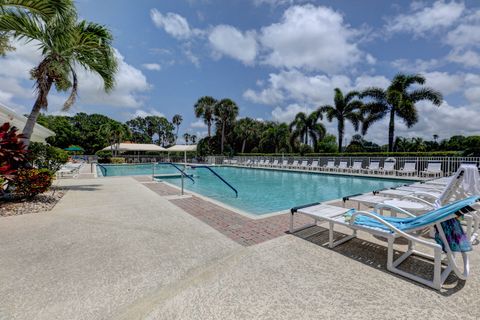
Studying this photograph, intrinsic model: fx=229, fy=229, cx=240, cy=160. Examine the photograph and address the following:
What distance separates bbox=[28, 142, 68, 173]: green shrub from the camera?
670 centimetres

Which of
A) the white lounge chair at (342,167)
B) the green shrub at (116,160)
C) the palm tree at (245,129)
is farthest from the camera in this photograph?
the palm tree at (245,129)

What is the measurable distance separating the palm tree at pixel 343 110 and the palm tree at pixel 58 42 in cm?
2052

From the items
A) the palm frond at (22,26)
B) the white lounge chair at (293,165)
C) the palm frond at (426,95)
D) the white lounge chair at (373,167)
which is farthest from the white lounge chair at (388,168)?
the palm frond at (22,26)

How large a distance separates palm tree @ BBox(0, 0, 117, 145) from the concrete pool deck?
4849 mm

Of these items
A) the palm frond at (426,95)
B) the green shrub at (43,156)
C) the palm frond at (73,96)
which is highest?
the palm frond at (426,95)

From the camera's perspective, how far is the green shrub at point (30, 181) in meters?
5.63

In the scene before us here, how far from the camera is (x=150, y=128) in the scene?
59281 mm

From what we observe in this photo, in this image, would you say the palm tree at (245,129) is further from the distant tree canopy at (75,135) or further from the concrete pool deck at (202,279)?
the concrete pool deck at (202,279)

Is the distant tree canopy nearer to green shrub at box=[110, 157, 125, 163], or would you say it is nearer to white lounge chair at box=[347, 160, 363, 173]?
green shrub at box=[110, 157, 125, 163]

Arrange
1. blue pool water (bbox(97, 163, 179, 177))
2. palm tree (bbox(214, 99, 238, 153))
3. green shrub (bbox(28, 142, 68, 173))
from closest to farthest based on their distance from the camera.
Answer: green shrub (bbox(28, 142, 68, 173))
blue pool water (bbox(97, 163, 179, 177))
palm tree (bbox(214, 99, 238, 153))

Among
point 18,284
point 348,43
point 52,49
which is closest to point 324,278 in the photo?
point 18,284

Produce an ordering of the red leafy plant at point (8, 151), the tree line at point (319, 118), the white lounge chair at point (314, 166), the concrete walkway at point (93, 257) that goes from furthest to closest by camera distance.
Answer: the white lounge chair at point (314, 166) → the tree line at point (319, 118) → the red leafy plant at point (8, 151) → the concrete walkway at point (93, 257)

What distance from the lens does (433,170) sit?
40.8 ft

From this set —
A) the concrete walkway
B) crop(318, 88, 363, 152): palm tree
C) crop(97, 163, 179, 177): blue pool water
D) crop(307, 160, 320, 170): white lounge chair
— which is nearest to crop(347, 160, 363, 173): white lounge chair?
crop(307, 160, 320, 170): white lounge chair
